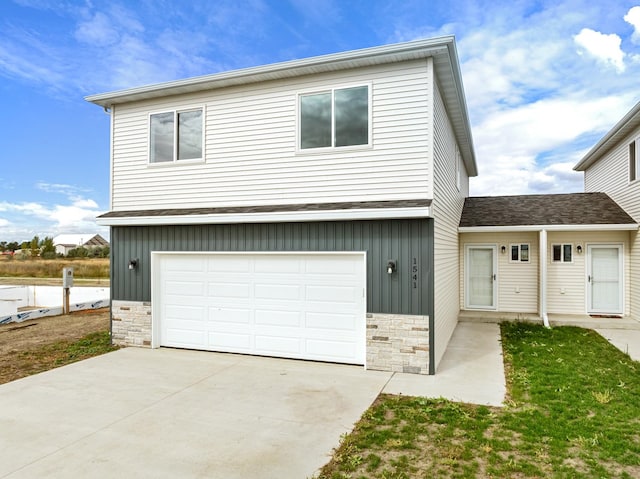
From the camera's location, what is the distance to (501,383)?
20.0 ft

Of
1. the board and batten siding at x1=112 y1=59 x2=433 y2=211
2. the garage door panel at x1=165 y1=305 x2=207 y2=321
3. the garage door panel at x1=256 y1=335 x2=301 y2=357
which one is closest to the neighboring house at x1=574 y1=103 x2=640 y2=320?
the board and batten siding at x1=112 y1=59 x2=433 y2=211

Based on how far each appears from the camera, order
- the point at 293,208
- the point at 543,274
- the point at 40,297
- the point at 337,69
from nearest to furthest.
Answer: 1. the point at 337,69
2. the point at 293,208
3. the point at 543,274
4. the point at 40,297

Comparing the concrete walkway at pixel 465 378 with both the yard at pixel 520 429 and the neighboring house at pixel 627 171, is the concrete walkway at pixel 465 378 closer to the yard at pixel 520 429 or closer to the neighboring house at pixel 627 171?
the yard at pixel 520 429

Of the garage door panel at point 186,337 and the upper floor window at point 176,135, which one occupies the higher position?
the upper floor window at point 176,135

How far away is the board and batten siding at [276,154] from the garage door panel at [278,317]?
204 cm

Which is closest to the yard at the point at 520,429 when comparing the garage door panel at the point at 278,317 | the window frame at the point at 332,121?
the garage door panel at the point at 278,317

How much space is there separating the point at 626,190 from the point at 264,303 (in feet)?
34.5

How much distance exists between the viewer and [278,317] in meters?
7.52

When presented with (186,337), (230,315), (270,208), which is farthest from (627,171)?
(186,337)

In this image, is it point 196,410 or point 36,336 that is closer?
point 196,410

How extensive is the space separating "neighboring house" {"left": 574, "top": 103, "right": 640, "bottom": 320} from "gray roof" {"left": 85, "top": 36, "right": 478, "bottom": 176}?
4560 mm

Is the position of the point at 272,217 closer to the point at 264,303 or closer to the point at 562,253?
the point at 264,303

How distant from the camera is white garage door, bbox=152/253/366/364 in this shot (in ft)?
23.2

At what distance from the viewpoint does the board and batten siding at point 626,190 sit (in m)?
10.5
